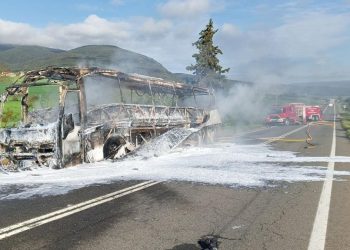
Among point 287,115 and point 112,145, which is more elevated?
point 287,115

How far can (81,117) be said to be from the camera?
38.1ft

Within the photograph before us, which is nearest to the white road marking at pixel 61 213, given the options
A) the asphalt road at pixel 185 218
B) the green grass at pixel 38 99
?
the asphalt road at pixel 185 218

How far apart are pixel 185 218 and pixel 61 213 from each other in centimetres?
193

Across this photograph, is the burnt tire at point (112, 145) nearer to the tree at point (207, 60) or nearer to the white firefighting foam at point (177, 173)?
the white firefighting foam at point (177, 173)

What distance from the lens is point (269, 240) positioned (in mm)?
5020

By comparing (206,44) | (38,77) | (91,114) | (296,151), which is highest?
(206,44)

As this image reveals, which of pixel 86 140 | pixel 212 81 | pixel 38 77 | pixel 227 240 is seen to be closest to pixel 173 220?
pixel 227 240

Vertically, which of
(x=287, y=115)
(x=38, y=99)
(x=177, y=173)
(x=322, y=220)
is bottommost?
(x=322, y=220)

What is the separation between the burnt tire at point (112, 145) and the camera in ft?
41.7

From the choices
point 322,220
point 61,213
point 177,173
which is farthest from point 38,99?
point 322,220

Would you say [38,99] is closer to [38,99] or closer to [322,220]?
[38,99]

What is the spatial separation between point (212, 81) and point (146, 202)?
107ft

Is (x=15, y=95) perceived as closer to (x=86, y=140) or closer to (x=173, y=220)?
(x=86, y=140)

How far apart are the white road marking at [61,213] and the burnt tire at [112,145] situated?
175 inches
